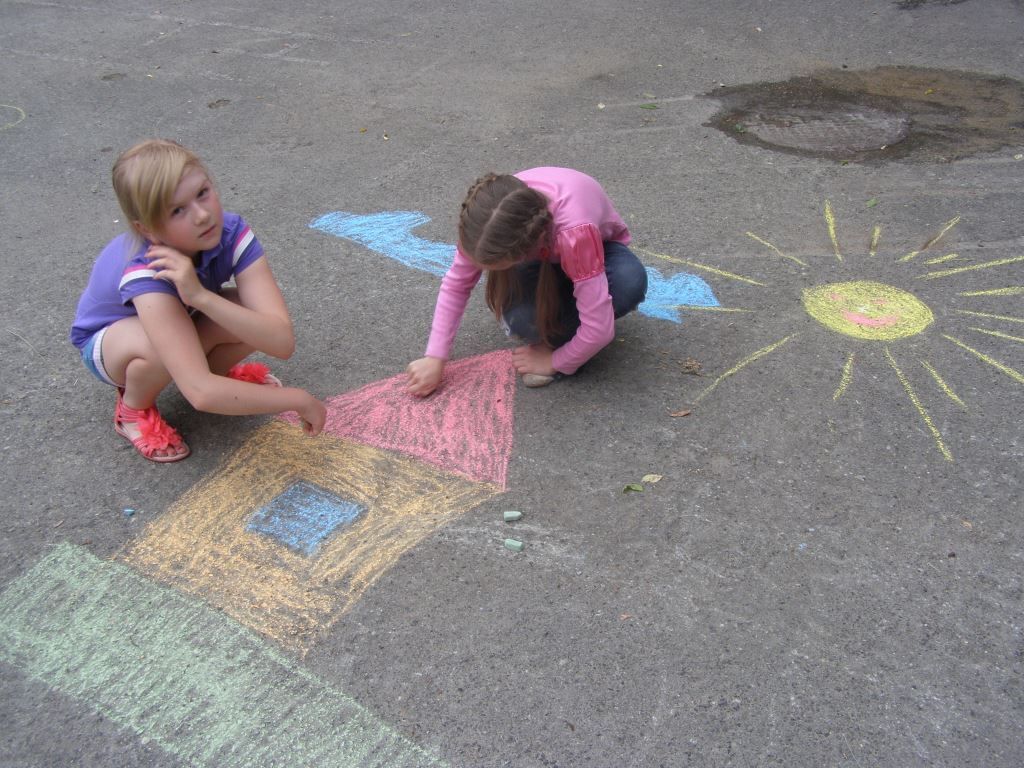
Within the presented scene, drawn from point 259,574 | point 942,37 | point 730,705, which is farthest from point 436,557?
point 942,37

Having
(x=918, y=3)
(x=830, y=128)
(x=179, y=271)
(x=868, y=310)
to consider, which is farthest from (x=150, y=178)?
(x=918, y=3)

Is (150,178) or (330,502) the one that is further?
(330,502)

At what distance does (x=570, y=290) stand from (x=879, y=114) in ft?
9.43

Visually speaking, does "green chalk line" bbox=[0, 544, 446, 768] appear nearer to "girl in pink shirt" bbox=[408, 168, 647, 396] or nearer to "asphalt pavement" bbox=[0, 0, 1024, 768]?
"asphalt pavement" bbox=[0, 0, 1024, 768]

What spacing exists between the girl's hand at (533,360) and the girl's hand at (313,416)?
2.15 feet

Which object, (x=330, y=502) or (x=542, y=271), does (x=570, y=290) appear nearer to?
(x=542, y=271)

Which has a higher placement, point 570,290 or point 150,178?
point 150,178

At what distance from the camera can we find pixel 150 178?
2.07m

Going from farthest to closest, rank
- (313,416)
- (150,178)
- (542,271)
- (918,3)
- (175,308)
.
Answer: (918,3), (542,271), (313,416), (175,308), (150,178)

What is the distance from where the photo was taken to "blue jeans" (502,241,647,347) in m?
2.64

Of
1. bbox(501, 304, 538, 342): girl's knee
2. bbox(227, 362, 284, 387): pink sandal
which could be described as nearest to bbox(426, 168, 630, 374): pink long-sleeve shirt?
bbox(501, 304, 538, 342): girl's knee

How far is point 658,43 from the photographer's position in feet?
19.5

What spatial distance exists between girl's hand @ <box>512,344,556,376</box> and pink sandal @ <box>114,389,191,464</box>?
3.47 ft

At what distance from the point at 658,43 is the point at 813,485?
15.0 feet
